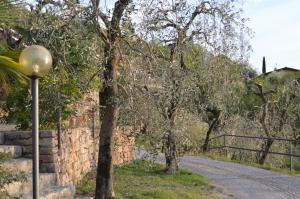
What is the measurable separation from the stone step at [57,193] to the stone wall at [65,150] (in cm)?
42

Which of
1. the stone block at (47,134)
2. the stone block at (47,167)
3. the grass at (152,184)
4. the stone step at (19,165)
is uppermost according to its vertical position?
the stone block at (47,134)

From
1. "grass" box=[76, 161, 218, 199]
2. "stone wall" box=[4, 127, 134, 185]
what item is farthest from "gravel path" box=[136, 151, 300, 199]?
"stone wall" box=[4, 127, 134, 185]

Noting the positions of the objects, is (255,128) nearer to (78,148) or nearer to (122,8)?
(78,148)

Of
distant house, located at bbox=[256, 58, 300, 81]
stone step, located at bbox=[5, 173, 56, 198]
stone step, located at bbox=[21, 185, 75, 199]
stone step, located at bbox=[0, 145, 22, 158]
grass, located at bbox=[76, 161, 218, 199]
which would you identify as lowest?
grass, located at bbox=[76, 161, 218, 199]

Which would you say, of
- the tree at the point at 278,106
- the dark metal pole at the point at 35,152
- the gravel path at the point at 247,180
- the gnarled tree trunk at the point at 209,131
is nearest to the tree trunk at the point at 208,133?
the gnarled tree trunk at the point at 209,131

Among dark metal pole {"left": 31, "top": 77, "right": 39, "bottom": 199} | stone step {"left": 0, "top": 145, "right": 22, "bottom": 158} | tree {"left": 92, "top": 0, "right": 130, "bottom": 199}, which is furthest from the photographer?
stone step {"left": 0, "top": 145, "right": 22, "bottom": 158}

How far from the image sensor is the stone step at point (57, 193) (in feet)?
24.4

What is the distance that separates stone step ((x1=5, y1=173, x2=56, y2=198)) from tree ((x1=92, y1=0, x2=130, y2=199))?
0.75 metres

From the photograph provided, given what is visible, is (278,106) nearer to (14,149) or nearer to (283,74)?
(283,74)

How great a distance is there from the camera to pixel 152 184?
1055cm

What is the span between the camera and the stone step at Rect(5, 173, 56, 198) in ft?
22.9

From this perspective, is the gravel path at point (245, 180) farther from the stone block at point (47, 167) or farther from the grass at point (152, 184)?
the stone block at point (47, 167)

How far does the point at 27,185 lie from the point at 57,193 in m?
0.46

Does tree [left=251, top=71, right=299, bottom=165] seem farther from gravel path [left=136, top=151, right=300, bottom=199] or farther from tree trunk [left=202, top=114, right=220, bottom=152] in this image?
gravel path [left=136, top=151, right=300, bottom=199]
